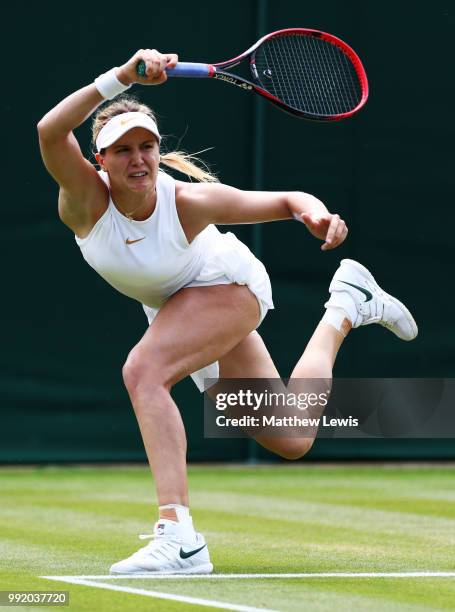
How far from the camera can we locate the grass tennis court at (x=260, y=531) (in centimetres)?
378

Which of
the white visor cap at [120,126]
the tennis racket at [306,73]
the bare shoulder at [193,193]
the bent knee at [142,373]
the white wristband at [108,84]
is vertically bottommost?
the bent knee at [142,373]

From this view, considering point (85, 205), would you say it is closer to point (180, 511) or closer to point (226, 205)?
point (226, 205)

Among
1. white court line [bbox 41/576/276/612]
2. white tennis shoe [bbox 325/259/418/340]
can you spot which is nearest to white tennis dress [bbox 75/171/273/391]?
white tennis shoe [bbox 325/259/418/340]

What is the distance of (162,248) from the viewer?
438cm

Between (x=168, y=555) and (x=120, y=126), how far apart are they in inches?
52.1

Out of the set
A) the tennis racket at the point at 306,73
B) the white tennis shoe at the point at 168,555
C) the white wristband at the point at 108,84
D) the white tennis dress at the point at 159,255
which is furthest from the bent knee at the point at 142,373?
the tennis racket at the point at 306,73

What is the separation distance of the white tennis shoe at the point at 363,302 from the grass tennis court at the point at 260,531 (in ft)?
2.80

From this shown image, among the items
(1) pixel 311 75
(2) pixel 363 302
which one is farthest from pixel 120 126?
(1) pixel 311 75

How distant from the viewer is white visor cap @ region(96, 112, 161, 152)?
426cm

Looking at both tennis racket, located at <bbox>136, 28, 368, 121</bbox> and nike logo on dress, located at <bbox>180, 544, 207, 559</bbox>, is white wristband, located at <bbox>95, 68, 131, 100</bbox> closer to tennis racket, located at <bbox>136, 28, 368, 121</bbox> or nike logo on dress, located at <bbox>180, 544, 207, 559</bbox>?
tennis racket, located at <bbox>136, 28, 368, 121</bbox>

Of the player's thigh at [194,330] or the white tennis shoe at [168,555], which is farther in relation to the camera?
the player's thigh at [194,330]

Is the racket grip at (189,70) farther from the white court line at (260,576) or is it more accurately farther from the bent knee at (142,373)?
the white court line at (260,576)

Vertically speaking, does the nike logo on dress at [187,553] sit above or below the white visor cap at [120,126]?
below

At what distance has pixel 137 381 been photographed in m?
4.25
